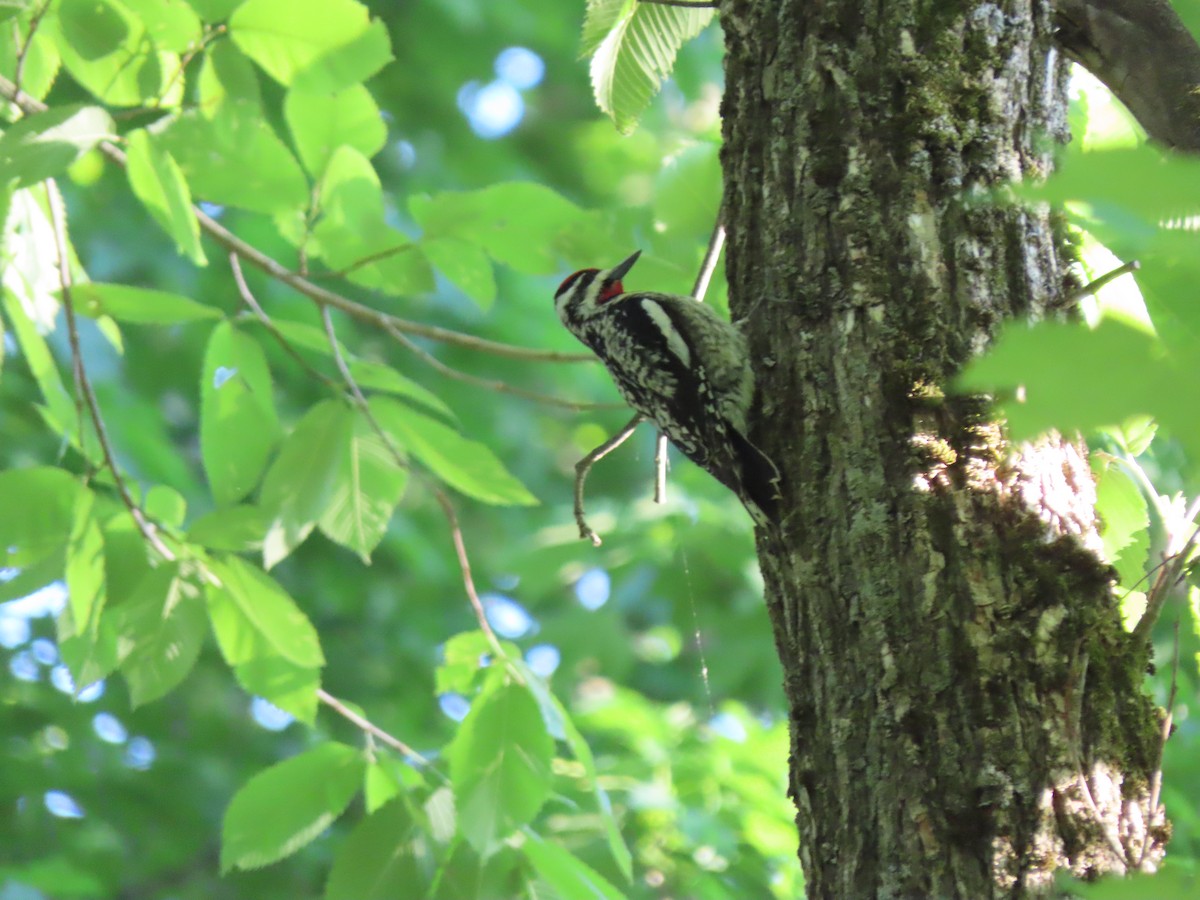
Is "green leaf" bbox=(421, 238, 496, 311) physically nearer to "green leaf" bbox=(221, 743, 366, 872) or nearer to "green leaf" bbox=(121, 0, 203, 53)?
"green leaf" bbox=(121, 0, 203, 53)

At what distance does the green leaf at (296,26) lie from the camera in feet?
8.26

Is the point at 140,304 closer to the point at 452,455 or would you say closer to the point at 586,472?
the point at 452,455

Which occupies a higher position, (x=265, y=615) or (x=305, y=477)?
(x=305, y=477)

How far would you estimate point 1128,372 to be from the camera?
660 millimetres

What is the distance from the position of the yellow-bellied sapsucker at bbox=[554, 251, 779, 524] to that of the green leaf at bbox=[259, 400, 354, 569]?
34.4 inches

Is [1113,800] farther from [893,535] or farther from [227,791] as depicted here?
[227,791]

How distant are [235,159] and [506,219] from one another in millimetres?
637

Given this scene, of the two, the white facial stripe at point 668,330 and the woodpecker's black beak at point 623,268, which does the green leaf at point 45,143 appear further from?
the white facial stripe at point 668,330

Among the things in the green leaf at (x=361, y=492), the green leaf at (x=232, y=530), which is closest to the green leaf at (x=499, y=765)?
the green leaf at (x=361, y=492)

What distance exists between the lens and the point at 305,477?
268cm

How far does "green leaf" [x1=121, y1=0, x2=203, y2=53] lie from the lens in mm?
2518

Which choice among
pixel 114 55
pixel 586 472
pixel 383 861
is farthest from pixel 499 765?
pixel 114 55

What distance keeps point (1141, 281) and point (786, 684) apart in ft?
2.74

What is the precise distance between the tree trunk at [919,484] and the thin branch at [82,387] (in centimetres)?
147
